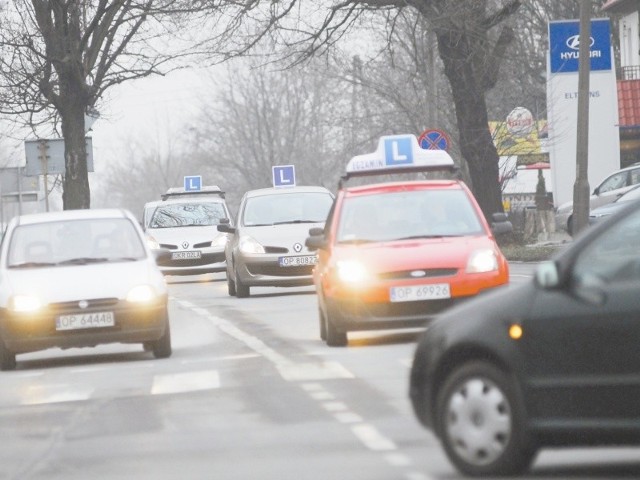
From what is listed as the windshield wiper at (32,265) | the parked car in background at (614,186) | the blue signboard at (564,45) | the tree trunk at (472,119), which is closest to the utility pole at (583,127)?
the parked car in background at (614,186)

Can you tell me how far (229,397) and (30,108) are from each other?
31069 mm

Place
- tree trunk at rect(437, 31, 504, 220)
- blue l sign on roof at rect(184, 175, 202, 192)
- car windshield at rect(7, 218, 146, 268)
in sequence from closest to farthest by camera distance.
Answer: car windshield at rect(7, 218, 146, 268)
tree trunk at rect(437, 31, 504, 220)
blue l sign on roof at rect(184, 175, 202, 192)

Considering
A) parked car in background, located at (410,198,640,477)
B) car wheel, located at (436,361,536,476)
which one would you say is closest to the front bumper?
parked car in background, located at (410,198,640,477)

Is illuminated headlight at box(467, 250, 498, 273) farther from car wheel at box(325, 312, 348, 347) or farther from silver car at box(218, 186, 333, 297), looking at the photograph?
silver car at box(218, 186, 333, 297)

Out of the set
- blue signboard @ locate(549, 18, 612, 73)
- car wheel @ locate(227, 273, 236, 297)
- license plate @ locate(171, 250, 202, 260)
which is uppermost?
blue signboard @ locate(549, 18, 612, 73)

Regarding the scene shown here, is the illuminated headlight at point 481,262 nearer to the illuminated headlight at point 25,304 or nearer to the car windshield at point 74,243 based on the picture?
the car windshield at point 74,243

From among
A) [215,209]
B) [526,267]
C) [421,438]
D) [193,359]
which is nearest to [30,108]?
[215,209]

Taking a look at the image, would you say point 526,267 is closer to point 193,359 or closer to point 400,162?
point 400,162

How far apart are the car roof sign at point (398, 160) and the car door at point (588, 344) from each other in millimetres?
13267

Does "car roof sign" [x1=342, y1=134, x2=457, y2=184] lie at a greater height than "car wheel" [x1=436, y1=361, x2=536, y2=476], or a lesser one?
greater

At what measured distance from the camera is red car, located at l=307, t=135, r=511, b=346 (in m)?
16.5

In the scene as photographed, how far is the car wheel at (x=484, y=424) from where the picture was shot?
339 inches

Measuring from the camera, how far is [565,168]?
51.1 metres

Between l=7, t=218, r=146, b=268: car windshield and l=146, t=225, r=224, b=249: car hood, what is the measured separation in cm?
1882
